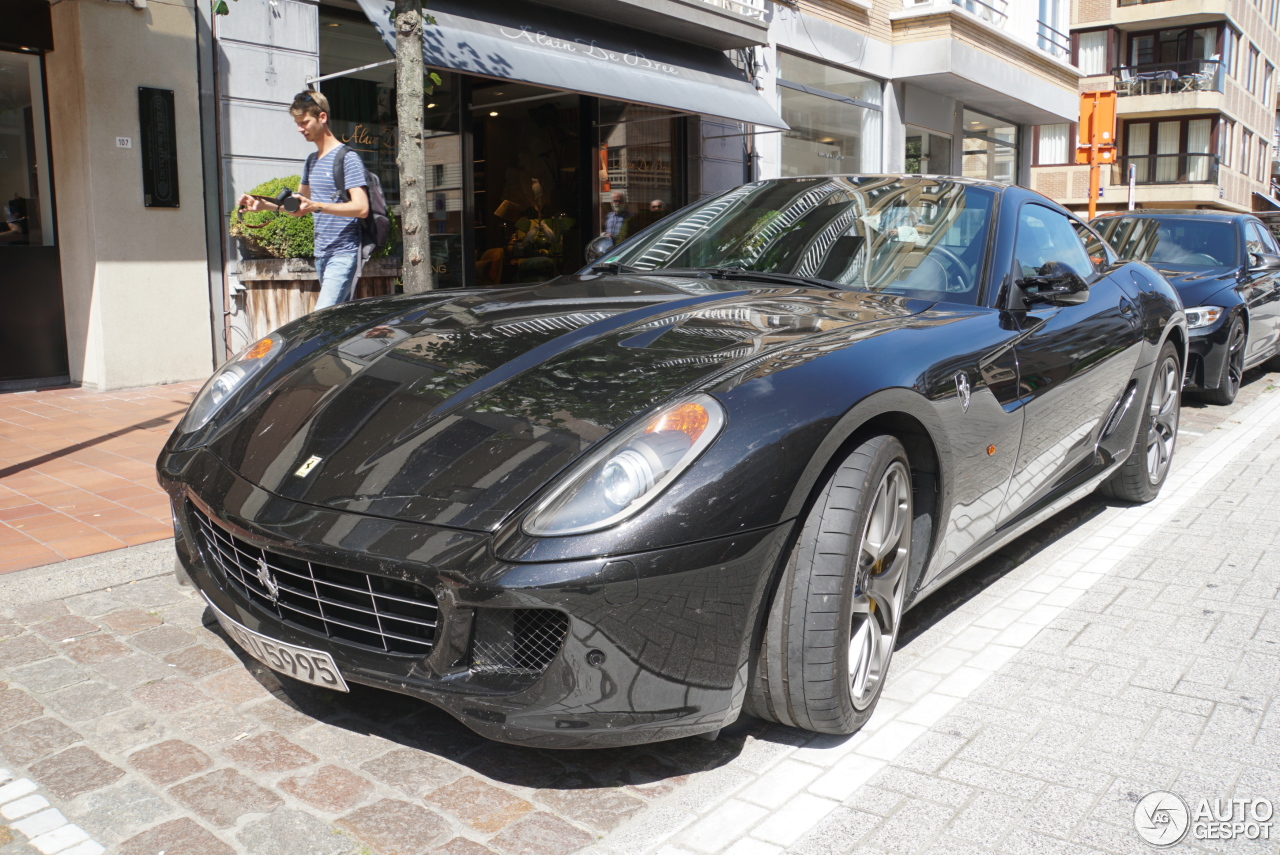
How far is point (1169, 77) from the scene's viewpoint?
39781mm

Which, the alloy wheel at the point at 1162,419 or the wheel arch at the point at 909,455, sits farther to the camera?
the alloy wheel at the point at 1162,419

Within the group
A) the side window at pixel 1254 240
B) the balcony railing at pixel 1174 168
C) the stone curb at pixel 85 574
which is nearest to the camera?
the stone curb at pixel 85 574

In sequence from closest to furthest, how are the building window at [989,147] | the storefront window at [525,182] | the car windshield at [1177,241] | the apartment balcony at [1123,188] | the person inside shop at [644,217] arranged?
1. the car windshield at [1177,241]
2. the storefront window at [525,182]
3. the person inside shop at [644,217]
4. the building window at [989,147]
5. the apartment balcony at [1123,188]

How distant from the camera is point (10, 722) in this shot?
113 inches

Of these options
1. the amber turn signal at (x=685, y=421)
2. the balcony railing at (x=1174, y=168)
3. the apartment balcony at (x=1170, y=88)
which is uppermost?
the apartment balcony at (x=1170, y=88)

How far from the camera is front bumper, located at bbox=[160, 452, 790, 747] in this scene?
223 cm

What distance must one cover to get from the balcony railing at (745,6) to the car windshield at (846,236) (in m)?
10.3

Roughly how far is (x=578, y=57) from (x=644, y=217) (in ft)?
10.8

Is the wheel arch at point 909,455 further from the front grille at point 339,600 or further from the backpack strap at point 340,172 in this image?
the backpack strap at point 340,172

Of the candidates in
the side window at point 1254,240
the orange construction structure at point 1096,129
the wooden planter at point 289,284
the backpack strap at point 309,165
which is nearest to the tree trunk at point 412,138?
the backpack strap at point 309,165

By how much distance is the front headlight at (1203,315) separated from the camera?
8492mm

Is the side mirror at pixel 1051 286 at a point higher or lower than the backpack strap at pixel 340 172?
lower

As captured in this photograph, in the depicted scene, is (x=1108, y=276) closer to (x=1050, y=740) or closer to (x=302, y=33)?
(x=1050, y=740)

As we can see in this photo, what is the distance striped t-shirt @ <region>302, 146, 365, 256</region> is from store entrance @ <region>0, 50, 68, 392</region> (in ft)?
11.0
